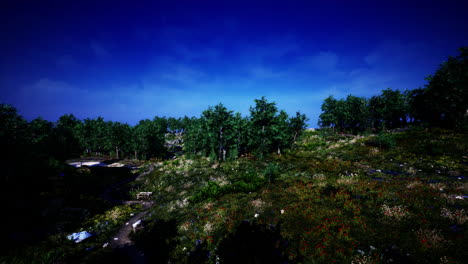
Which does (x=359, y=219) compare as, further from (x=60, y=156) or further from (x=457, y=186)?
(x=60, y=156)

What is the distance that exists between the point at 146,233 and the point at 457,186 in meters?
19.8

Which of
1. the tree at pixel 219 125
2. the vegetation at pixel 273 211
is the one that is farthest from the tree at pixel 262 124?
the vegetation at pixel 273 211

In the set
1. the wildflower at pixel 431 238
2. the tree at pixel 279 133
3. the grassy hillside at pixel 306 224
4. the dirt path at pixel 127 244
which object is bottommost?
the dirt path at pixel 127 244

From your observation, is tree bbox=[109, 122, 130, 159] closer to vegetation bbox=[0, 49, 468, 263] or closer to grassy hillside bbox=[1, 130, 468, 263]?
vegetation bbox=[0, 49, 468, 263]

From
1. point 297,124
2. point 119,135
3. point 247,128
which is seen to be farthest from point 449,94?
point 119,135

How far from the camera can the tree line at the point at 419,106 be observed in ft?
93.8

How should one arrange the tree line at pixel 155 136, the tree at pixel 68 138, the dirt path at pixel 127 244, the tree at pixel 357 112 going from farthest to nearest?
1. the tree at pixel 357 112
2. the tree at pixel 68 138
3. the tree line at pixel 155 136
4. the dirt path at pixel 127 244

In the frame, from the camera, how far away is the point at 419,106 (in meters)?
37.6

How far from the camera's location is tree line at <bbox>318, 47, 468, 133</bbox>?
28584mm

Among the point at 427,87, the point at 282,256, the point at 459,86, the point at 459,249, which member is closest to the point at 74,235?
the point at 282,256

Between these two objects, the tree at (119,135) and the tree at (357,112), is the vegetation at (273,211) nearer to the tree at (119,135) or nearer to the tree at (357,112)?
the tree at (119,135)

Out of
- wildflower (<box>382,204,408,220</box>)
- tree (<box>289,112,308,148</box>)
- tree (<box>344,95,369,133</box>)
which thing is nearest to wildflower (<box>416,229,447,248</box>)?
wildflower (<box>382,204,408,220</box>)

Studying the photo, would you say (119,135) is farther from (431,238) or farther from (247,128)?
(431,238)

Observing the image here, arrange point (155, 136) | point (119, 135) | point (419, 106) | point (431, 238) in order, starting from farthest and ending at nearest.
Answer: point (119, 135), point (155, 136), point (419, 106), point (431, 238)
